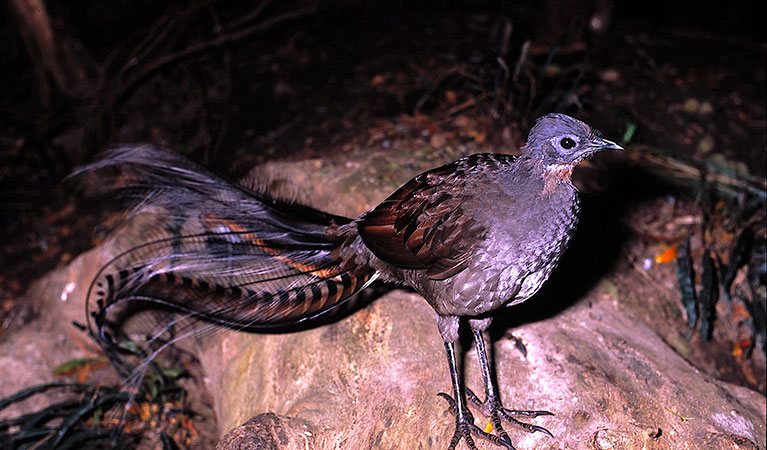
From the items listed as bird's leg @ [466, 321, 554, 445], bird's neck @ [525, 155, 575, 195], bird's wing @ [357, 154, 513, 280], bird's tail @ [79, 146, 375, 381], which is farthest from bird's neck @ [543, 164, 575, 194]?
bird's tail @ [79, 146, 375, 381]

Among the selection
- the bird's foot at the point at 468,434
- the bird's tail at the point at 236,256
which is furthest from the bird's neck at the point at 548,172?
the bird's foot at the point at 468,434

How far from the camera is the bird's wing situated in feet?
7.51

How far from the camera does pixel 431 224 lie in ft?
7.75

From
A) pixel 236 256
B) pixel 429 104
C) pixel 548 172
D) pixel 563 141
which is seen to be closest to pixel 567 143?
pixel 563 141

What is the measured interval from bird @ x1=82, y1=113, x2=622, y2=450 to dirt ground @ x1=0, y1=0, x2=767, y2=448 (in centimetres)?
29

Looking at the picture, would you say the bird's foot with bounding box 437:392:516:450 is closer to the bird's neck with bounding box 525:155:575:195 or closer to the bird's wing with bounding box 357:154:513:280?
the bird's wing with bounding box 357:154:513:280

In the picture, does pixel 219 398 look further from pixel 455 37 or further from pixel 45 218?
pixel 455 37

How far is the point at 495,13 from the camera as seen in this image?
5.95m

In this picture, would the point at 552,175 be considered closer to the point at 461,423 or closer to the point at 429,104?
A: the point at 461,423

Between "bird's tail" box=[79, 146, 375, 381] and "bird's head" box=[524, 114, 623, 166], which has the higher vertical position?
"bird's head" box=[524, 114, 623, 166]

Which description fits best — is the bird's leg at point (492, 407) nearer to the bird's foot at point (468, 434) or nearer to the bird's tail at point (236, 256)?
the bird's foot at point (468, 434)

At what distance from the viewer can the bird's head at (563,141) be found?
2.11 m

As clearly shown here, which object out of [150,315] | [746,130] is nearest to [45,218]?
[150,315]

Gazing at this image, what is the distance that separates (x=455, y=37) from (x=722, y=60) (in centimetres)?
238
